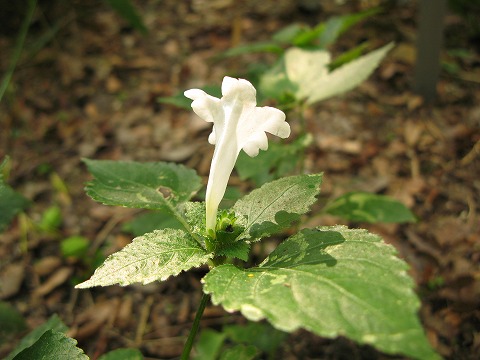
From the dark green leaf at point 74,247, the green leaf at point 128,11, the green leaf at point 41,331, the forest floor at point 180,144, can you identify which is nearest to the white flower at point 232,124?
the green leaf at point 41,331

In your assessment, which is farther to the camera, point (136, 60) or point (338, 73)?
point (136, 60)

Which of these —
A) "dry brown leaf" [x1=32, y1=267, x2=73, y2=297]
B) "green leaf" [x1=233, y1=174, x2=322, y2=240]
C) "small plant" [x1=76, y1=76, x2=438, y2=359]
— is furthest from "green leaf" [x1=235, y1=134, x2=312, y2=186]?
"dry brown leaf" [x1=32, y1=267, x2=73, y2=297]

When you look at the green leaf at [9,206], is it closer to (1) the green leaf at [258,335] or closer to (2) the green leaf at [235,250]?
(1) the green leaf at [258,335]

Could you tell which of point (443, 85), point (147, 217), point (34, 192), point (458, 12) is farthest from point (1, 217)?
point (458, 12)

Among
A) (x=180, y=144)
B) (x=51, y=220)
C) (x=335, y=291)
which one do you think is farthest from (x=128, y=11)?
(x=335, y=291)

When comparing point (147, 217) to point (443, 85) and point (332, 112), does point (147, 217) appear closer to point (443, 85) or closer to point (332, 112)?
point (332, 112)

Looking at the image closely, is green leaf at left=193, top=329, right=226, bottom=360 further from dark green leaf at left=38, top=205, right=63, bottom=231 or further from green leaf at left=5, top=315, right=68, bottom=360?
dark green leaf at left=38, top=205, right=63, bottom=231
